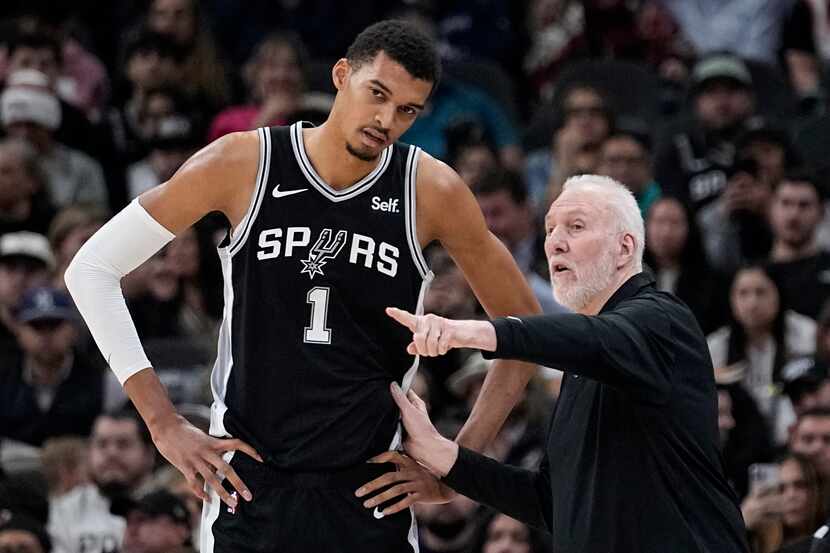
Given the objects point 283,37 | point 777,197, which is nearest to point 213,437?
point 777,197

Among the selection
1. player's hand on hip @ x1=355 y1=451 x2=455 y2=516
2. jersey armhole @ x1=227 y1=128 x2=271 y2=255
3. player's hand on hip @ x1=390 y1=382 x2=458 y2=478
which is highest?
jersey armhole @ x1=227 y1=128 x2=271 y2=255

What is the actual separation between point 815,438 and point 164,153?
4954mm

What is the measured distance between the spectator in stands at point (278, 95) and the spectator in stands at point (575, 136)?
1496mm

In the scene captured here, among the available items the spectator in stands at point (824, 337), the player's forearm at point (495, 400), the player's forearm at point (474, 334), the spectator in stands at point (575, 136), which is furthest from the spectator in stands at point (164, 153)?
the player's forearm at point (474, 334)

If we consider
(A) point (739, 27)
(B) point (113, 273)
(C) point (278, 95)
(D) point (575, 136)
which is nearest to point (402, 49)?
(B) point (113, 273)

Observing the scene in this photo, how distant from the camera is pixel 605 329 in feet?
14.1

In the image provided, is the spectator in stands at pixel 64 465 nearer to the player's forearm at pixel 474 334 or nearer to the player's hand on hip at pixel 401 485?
the player's hand on hip at pixel 401 485

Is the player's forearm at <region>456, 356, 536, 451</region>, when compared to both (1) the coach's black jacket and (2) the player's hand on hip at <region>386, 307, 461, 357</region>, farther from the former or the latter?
(2) the player's hand on hip at <region>386, 307, 461, 357</region>

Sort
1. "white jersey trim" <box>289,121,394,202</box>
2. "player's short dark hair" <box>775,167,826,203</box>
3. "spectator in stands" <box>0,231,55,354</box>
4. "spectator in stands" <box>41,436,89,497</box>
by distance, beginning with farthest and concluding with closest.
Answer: "spectator in stands" <box>0,231,55,354</box> → "player's short dark hair" <box>775,167,826,203</box> → "spectator in stands" <box>41,436,89,497</box> → "white jersey trim" <box>289,121,394,202</box>

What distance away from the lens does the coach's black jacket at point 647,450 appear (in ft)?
14.7

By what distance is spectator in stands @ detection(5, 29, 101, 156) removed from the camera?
10.9 metres

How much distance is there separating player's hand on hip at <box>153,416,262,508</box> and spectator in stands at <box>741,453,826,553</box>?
3.40 metres

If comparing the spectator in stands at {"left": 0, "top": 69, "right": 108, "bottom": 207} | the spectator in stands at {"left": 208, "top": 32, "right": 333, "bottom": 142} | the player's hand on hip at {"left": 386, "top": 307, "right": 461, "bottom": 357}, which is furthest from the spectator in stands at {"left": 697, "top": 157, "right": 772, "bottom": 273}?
the player's hand on hip at {"left": 386, "top": 307, "right": 461, "bottom": 357}

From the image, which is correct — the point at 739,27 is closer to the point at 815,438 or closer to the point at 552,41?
the point at 552,41
